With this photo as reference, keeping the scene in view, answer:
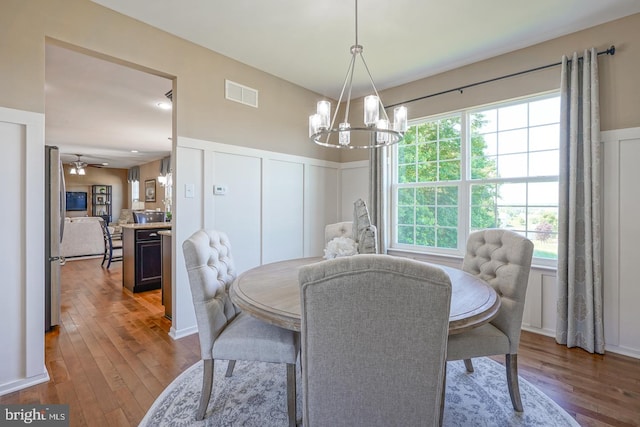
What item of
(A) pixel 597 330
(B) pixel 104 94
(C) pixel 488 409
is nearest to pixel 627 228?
(A) pixel 597 330

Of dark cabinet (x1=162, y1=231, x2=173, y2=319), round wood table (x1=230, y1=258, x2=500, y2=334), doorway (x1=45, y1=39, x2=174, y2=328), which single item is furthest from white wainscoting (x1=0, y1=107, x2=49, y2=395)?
round wood table (x1=230, y1=258, x2=500, y2=334)

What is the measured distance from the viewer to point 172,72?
2.68 metres

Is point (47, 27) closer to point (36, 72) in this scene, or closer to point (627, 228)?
point (36, 72)

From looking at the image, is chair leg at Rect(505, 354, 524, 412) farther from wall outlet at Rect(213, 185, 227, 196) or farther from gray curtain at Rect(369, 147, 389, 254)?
wall outlet at Rect(213, 185, 227, 196)

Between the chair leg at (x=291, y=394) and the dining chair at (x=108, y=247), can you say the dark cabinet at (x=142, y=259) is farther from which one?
the chair leg at (x=291, y=394)

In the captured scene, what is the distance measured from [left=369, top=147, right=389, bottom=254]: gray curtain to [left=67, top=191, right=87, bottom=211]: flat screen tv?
35.0 feet

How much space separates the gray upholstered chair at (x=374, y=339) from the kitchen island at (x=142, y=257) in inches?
149

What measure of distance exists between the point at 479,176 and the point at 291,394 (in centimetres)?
283

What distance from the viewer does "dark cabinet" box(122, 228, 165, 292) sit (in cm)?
404

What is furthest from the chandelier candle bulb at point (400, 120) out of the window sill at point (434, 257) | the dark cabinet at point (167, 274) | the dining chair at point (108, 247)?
the dining chair at point (108, 247)

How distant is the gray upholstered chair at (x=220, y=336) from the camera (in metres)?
1.55

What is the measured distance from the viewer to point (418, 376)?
96 centimetres

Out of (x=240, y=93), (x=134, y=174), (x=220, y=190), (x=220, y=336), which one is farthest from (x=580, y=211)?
(x=134, y=174)

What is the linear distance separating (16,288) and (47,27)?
5.69ft
